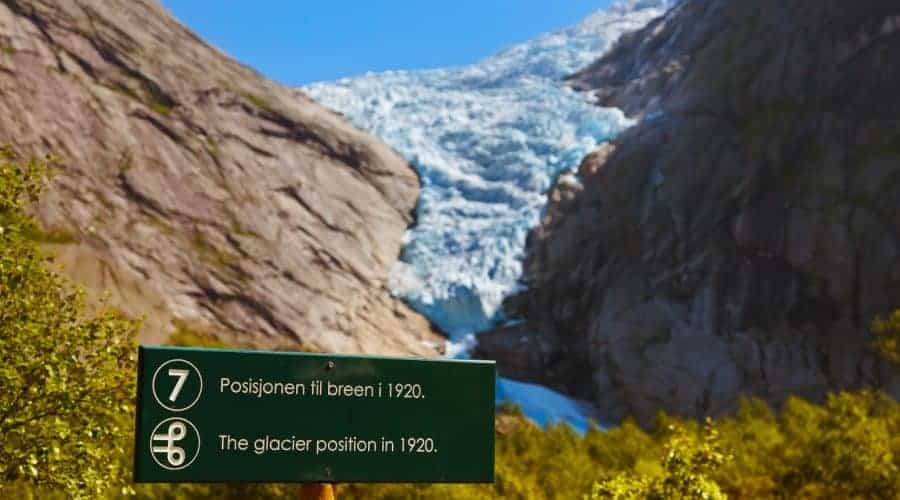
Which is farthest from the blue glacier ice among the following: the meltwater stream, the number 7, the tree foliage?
the number 7

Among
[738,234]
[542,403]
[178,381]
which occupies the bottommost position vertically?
[178,381]

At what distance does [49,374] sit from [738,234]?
61.3m

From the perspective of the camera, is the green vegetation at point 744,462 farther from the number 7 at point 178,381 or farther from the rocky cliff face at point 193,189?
the rocky cliff face at point 193,189

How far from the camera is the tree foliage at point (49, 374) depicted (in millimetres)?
13789

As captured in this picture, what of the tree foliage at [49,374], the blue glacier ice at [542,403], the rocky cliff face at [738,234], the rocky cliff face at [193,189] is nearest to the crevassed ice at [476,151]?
the rocky cliff face at [193,189]

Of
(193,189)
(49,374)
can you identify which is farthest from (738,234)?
(49,374)

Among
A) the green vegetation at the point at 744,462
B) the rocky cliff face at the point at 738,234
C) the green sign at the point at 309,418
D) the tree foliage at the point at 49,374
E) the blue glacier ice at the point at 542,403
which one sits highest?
the rocky cliff face at the point at 738,234

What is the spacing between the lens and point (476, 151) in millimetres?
100500

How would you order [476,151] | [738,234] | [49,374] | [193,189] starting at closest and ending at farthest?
[49,374], [738,234], [193,189], [476,151]

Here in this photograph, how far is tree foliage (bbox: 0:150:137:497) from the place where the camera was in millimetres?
13789

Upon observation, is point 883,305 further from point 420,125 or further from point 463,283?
point 420,125

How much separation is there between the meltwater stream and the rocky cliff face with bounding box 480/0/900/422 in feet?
10.2

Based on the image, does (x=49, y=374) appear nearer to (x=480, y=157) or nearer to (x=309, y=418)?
(x=309, y=418)

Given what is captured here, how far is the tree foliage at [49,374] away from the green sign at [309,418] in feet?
23.7
